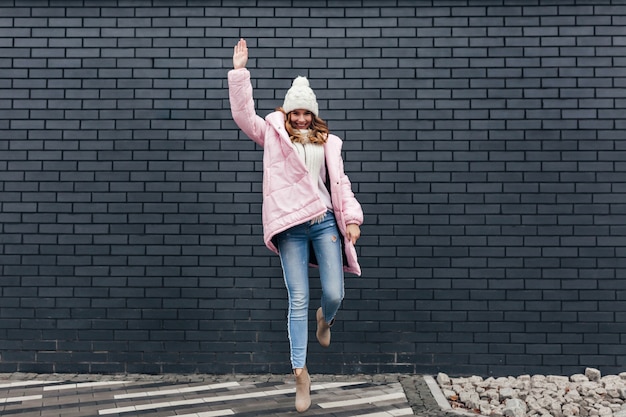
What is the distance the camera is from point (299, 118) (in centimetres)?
422

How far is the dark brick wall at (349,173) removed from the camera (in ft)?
17.7

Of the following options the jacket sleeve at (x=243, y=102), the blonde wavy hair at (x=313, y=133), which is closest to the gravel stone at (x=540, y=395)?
the blonde wavy hair at (x=313, y=133)

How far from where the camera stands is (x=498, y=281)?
539cm

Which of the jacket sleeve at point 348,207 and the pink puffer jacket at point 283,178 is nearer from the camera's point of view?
the pink puffer jacket at point 283,178

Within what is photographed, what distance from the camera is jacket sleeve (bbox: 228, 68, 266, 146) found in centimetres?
397

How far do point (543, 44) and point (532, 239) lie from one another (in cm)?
166

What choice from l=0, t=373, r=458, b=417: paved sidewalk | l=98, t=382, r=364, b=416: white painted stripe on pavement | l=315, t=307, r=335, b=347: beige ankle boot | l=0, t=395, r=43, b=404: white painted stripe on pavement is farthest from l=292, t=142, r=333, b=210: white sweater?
l=0, t=395, r=43, b=404: white painted stripe on pavement

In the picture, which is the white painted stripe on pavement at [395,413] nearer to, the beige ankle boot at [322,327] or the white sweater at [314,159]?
the beige ankle boot at [322,327]

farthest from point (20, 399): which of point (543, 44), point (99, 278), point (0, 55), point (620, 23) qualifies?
point (620, 23)

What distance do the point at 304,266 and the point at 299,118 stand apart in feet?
3.17

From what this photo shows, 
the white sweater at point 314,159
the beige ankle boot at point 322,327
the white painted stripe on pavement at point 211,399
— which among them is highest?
the white sweater at point 314,159

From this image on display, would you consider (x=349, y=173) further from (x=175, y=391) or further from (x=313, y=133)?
(x=175, y=391)

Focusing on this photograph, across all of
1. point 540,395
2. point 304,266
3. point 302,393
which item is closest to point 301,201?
point 304,266

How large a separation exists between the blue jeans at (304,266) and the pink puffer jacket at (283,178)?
0.33 feet
